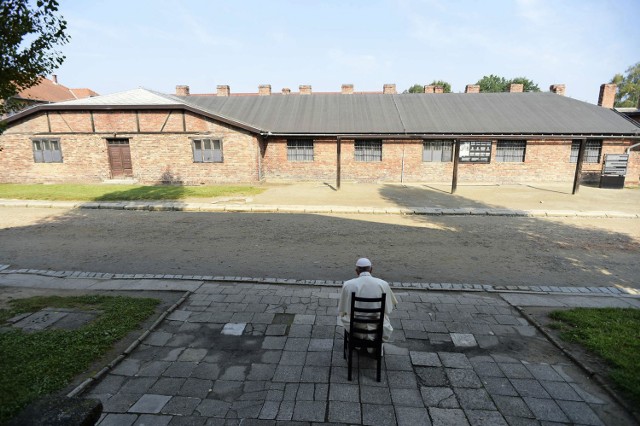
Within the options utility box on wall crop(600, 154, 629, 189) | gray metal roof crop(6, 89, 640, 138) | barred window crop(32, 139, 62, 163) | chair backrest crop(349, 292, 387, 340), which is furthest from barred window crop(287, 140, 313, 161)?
chair backrest crop(349, 292, 387, 340)

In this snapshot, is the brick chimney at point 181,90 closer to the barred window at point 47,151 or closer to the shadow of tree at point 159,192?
the barred window at point 47,151

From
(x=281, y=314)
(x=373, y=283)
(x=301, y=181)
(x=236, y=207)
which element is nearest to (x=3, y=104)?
(x=281, y=314)

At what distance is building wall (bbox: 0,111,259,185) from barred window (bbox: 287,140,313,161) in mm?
2401

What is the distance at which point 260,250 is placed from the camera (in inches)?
331

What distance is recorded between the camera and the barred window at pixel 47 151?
19.2 m

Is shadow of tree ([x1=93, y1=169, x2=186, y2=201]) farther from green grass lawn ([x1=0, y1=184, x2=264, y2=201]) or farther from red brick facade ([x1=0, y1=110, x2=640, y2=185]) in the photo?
red brick facade ([x1=0, y1=110, x2=640, y2=185])

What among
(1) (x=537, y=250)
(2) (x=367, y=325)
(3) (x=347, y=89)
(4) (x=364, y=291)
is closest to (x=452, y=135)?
(1) (x=537, y=250)

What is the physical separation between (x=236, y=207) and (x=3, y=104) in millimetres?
8368

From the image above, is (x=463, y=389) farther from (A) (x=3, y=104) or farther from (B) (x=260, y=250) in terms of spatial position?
(A) (x=3, y=104)

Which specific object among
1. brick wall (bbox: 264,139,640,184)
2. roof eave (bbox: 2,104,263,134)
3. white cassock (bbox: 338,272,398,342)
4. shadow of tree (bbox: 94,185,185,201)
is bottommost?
shadow of tree (bbox: 94,185,185,201)

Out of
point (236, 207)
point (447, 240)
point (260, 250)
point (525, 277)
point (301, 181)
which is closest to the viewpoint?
point (525, 277)

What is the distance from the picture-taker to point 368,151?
20.6 m

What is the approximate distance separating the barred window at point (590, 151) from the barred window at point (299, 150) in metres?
15.9

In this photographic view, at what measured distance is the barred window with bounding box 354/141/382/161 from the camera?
20.5 metres
